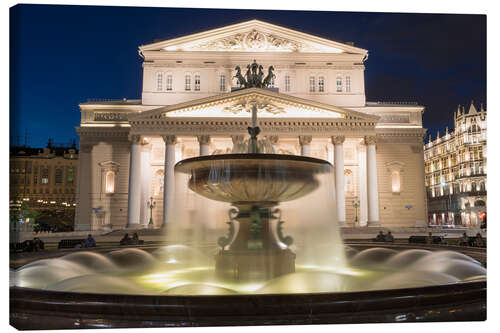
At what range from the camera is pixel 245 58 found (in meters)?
39.6

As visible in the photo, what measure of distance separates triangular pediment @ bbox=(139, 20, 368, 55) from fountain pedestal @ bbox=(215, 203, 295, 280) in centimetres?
3394

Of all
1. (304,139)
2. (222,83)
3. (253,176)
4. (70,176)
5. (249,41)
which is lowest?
(253,176)

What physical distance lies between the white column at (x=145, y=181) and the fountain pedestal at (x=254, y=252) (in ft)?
100

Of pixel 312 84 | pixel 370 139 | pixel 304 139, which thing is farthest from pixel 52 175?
pixel 370 139

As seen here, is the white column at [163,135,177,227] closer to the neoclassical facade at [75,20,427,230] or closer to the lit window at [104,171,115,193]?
the neoclassical facade at [75,20,427,230]

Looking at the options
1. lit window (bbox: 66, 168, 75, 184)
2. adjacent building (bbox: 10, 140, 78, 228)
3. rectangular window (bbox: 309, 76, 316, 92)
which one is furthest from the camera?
lit window (bbox: 66, 168, 75, 184)

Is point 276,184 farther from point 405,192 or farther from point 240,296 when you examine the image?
point 405,192

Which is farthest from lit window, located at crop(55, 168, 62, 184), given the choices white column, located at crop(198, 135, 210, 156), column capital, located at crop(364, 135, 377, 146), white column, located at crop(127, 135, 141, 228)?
column capital, located at crop(364, 135, 377, 146)

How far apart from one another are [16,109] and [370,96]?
41.0m

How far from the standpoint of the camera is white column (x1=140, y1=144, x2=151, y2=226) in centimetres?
3650

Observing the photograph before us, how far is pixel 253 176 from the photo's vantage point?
674cm

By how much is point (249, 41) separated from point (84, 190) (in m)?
20.0

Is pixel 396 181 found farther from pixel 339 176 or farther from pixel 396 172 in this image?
pixel 339 176

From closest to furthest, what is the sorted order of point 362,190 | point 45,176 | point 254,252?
point 254,252 < point 362,190 < point 45,176
